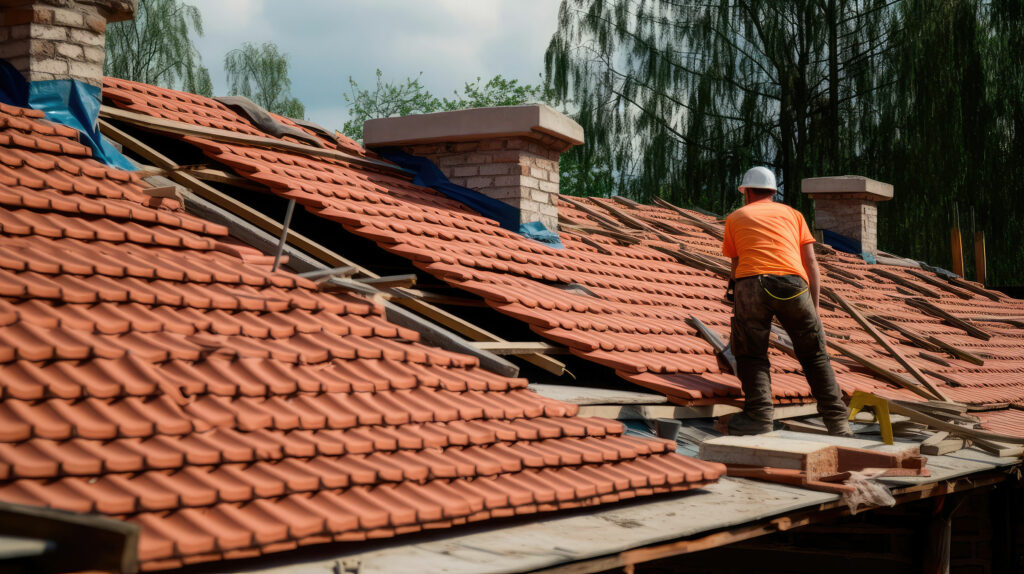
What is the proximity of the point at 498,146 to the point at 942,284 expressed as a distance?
8.00 metres

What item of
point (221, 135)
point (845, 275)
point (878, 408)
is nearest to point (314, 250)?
point (221, 135)

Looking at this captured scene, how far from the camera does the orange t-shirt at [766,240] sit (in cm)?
512

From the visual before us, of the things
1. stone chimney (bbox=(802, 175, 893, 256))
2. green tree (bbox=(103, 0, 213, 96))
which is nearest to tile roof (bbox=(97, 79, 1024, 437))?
stone chimney (bbox=(802, 175, 893, 256))

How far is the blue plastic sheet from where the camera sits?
13.0 meters

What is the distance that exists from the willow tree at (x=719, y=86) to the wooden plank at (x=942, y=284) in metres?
3.80

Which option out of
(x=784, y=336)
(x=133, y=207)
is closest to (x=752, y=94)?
(x=784, y=336)

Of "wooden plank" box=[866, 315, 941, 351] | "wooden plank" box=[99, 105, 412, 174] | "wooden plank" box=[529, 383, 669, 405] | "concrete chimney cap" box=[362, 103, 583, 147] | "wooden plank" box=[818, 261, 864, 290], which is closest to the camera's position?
"wooden plank" box=[529, 383, 669, 405]

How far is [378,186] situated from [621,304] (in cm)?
194

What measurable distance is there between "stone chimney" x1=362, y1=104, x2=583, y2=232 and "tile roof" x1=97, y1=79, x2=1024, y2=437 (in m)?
0.38

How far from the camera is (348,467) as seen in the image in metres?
3.09

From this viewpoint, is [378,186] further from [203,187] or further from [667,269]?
[667,269]

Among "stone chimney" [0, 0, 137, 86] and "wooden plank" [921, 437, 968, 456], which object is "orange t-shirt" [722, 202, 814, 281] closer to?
"wooden plank" [921, 437, 968, 456]

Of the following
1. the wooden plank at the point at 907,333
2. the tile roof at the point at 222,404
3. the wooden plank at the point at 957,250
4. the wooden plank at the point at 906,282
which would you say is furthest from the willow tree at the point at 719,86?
the tile roof at the point at 222,404

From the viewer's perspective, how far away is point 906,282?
1185 cm
